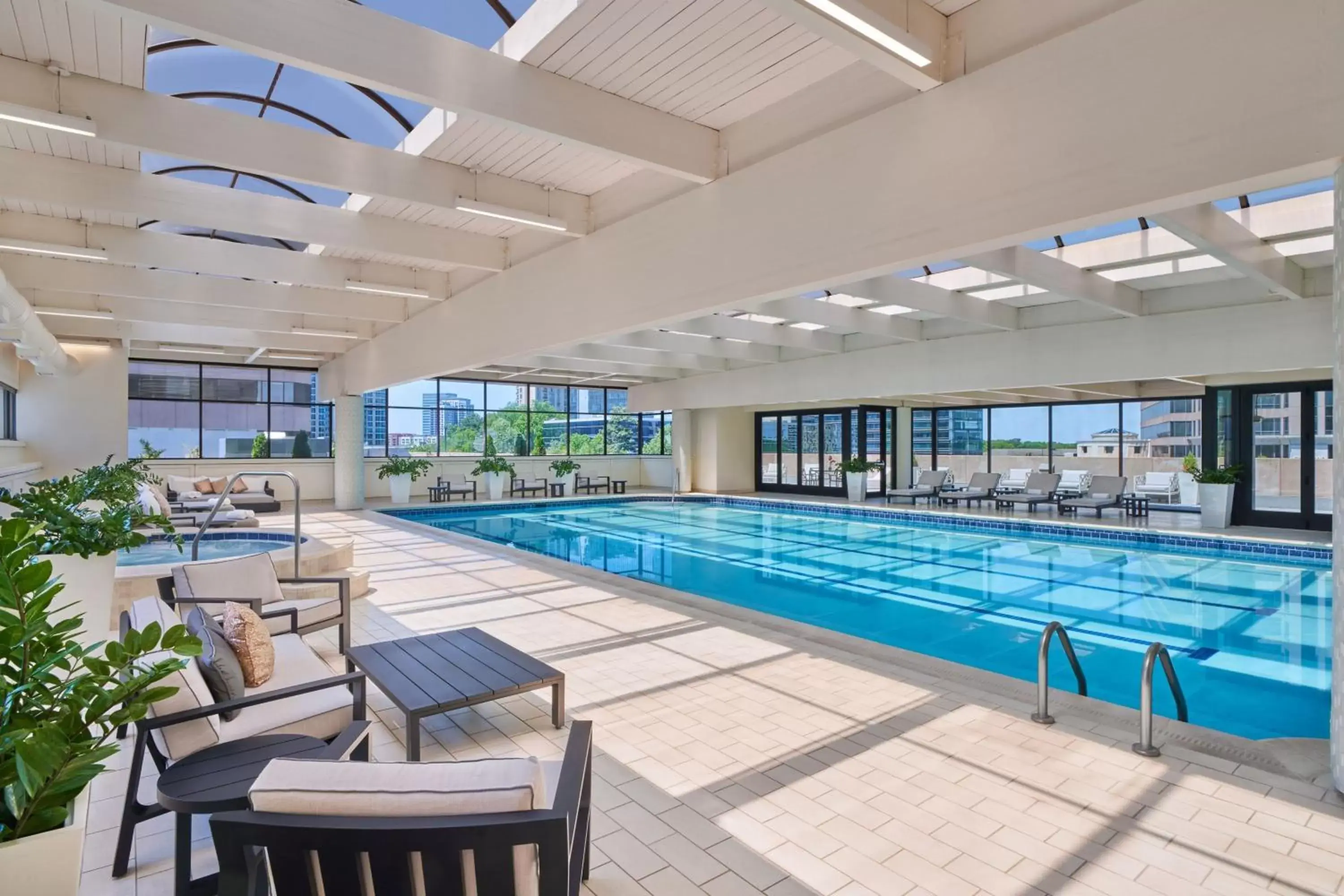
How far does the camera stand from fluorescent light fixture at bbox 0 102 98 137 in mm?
3717

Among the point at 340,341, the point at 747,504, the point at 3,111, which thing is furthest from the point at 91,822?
the point at 747,504

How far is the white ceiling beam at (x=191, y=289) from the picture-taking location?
8.02m

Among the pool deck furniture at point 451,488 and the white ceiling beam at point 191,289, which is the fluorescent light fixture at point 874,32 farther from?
the pool deck furniture at point 451,488

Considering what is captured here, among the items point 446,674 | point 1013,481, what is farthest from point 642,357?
point 446,674

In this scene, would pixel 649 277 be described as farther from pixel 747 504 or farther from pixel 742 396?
pixel 747 504

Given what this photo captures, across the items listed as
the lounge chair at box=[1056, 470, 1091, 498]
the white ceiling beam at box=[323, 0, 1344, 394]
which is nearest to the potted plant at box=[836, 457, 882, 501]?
the lounge chair at box=[1056, 470, 1091, 498]

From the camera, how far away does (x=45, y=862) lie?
4.28 feet

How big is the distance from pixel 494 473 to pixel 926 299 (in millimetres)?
12054

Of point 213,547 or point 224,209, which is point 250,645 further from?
point 213,547

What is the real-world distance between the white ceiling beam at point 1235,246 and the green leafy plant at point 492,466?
48.1 ft

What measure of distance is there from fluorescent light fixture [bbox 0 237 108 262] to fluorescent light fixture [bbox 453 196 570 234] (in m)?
4.02

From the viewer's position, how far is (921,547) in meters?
11.2

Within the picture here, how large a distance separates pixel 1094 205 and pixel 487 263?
5.68 m

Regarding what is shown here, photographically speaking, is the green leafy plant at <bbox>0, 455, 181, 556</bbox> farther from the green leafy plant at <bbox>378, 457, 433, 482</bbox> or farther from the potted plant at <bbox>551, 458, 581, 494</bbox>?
the potted plant at <bbox>551, 458, 581, 494</bbox>
